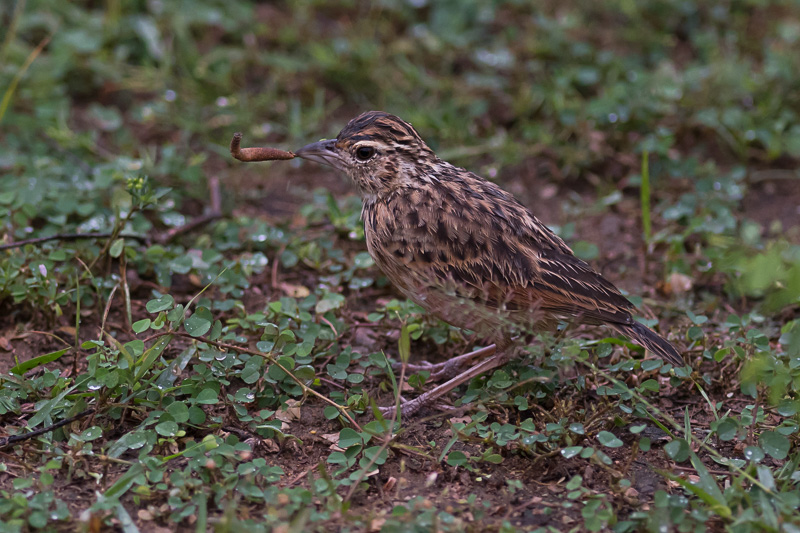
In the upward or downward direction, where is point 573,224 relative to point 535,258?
downward

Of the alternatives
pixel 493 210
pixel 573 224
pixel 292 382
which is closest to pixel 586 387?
pixel 493 210

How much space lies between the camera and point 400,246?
15.5ft

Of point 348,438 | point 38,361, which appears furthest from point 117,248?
point 348,438

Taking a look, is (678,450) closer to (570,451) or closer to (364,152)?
(570,451)

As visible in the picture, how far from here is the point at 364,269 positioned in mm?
5773

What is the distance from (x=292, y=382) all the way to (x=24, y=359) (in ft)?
5.07

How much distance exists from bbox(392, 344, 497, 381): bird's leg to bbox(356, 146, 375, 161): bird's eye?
4.16 ft

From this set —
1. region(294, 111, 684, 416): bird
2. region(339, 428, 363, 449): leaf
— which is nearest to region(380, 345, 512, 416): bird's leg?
region(294, 111, 684, 416): bird

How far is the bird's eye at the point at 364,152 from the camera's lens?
5091mm

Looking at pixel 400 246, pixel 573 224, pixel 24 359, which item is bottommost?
pixel 24 359

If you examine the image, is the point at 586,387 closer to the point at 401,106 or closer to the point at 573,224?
the point at 573,224

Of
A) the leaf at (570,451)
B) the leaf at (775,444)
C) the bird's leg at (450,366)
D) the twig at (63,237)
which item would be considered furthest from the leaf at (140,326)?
the leaf at (775,444)

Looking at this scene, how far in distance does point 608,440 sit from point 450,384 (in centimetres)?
98

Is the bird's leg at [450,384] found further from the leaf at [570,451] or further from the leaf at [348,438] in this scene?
the leaf at [570,451]
